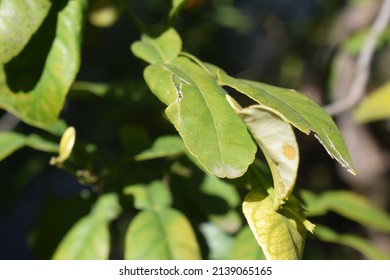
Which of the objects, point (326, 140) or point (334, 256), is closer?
point (326, 140)

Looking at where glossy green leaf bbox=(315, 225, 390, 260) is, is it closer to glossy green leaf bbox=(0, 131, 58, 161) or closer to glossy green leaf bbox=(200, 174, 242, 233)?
glossy green leaf bbox=(200, 174, 242, 233)

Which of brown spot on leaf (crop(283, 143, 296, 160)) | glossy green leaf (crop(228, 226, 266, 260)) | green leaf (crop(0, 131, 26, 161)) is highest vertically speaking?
brown spot on leaf (crop(283, 143, 296, 160))

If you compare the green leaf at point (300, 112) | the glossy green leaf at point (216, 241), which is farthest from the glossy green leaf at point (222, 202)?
the green leaf at point (300, 112)

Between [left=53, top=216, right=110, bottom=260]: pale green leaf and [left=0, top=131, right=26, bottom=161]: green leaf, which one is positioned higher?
[left=0, top=131, right=26, bottom=161]: green leaf

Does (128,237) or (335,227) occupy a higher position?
(128,237)

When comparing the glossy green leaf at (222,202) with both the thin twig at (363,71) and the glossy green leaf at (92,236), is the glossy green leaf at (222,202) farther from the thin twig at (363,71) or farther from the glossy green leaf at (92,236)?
the thin twig at (363,71)

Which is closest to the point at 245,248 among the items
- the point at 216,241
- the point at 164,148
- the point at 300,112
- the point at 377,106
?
the point at 216,241

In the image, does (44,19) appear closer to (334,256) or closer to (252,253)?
(252,253)

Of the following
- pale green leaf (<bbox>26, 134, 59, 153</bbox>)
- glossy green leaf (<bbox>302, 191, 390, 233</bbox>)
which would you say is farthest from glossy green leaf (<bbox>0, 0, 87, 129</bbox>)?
glossy green leaf (<bbox>302, 191, 390, 233</bbox>)
